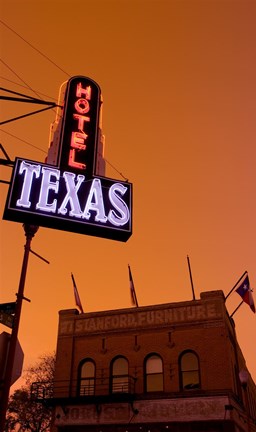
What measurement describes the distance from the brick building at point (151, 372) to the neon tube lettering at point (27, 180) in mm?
18081

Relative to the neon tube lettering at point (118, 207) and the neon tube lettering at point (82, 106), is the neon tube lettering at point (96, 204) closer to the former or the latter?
the neon tube lettering at point (118, 207)

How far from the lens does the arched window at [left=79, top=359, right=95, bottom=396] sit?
28297mm

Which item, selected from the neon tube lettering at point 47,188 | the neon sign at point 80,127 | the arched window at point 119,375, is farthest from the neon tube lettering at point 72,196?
the arched window at point 119,375

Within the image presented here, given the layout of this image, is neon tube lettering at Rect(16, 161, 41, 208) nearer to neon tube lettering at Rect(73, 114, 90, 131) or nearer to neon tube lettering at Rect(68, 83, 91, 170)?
neon tube lettering at Rect(68, 83, 91, 170)

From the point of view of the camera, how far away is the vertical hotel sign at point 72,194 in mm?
11359

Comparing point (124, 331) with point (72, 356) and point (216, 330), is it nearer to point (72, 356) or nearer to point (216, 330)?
point (72, 356)

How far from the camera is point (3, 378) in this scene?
7355 mm

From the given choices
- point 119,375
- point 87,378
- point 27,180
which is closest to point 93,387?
point 87,378

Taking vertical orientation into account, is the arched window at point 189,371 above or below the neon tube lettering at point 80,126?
below

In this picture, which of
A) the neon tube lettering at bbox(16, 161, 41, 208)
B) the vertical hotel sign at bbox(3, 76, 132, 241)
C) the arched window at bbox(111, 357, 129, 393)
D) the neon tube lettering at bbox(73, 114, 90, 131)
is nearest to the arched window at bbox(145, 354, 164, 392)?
the arched window at bbox(111, 357, 129, 393)

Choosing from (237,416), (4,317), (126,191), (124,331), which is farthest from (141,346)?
(4,317)

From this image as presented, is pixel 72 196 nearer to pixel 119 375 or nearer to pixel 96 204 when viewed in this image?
pixel 96 204

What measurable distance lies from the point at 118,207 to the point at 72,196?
1.36 m

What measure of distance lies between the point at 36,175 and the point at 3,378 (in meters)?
5.87
